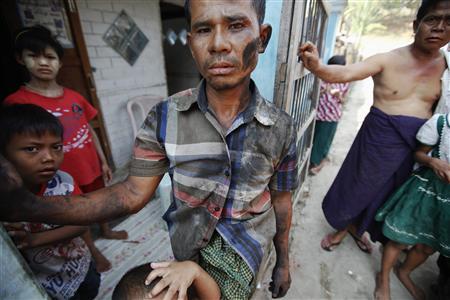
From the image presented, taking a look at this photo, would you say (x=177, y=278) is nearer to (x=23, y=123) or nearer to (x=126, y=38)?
(x=23, y=123)

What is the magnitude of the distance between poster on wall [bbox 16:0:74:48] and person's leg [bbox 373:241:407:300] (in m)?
3.98

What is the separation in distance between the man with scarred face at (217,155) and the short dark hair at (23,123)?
74 centimetres

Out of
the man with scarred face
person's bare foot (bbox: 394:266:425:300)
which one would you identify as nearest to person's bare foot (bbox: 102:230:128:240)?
the man with scarred face

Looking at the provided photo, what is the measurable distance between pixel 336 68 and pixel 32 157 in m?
2.09

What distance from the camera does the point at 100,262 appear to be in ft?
6.72

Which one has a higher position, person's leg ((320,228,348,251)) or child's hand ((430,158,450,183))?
child's hand ((430,158,450,183))

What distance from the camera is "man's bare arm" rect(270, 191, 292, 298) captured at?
122 cm

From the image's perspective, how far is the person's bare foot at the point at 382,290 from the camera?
1.95m

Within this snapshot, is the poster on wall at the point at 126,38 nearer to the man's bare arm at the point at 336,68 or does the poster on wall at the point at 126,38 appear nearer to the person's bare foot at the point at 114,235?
the person's bare foot at the point at 114,235

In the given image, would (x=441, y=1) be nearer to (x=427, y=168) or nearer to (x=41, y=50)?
(x=427, y=168)

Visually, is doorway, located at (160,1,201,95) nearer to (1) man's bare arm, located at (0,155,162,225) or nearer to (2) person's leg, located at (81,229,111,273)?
(2) person's leg, located at (81,229,111,273)

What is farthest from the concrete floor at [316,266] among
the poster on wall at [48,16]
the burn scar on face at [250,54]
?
the poster on wall at [48,16]

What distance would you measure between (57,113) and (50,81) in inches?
10.7

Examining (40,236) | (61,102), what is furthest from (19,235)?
(61,102)
